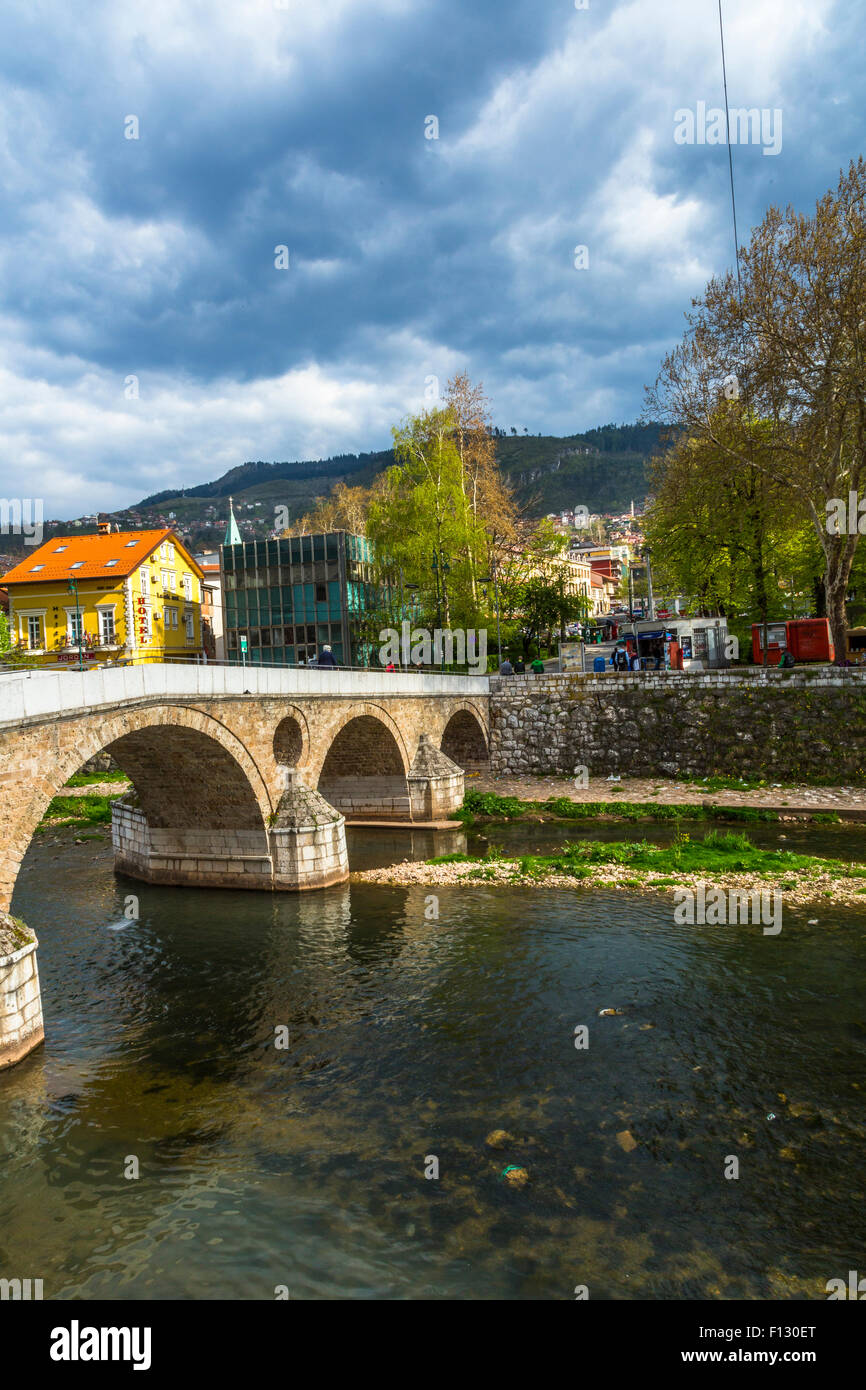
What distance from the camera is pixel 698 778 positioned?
30156mm

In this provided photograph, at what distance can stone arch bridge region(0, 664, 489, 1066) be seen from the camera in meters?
11.7

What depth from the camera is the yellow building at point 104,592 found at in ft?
133

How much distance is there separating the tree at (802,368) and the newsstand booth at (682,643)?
4829mm

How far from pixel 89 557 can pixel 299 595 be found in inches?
512

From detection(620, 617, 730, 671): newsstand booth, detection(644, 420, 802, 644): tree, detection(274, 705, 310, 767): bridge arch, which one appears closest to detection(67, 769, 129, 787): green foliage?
detection(274, 705, 310, 767): bridge arch

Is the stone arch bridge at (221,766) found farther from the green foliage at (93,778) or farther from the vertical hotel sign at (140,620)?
the vertical hotel sign at (140,620)

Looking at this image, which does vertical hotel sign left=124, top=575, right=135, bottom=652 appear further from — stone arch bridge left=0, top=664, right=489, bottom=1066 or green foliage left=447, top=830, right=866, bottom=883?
green foliage left=447, top=830, right=866, bottom=883

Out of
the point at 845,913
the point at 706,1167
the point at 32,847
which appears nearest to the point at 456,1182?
the point at 706,1167

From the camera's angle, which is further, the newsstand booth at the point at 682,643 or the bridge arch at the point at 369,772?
the newsstand booth at the point at 682,643

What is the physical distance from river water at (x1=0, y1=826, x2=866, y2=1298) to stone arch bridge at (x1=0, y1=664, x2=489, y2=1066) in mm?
2653

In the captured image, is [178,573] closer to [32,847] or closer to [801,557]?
[32,847]

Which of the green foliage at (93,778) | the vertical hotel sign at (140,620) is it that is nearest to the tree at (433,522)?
the vertical hotel sign at (140,620)

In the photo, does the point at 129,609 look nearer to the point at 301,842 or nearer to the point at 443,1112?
the point at 301,842

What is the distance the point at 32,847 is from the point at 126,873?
18.7ft
